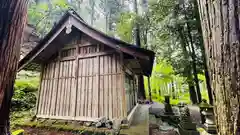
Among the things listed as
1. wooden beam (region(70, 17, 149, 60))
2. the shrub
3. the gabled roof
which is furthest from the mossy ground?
the shrub

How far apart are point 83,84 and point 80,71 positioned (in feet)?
2.19

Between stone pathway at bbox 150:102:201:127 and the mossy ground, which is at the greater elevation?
the mossy ground

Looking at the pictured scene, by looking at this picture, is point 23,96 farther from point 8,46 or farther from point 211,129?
point 211,129

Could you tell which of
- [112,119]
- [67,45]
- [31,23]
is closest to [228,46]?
[112,119]

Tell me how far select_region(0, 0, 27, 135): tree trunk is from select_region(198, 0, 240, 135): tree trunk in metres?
1.63

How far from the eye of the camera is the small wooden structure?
17.8 feet

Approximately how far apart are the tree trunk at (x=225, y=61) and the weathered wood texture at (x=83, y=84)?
453 cm

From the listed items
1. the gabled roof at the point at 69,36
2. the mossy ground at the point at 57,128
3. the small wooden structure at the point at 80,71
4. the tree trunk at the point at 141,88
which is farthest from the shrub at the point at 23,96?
the tree trunk at the point at 141,88

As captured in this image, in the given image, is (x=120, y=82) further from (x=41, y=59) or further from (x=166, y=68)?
(x=166, y=68)

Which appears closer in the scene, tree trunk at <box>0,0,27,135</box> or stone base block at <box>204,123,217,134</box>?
tree trunk at <box>0,0,27,135</box>

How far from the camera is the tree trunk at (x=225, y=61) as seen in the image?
2.64 ft

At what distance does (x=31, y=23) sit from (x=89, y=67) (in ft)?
43.4

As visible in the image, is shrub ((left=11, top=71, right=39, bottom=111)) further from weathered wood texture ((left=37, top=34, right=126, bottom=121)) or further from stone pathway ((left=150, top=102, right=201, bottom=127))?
stone pathway ((left=150, top=102, right=201, bottom=127))

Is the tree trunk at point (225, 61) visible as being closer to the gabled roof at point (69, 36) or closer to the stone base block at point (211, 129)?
the gabled roof at point (69, 36)
